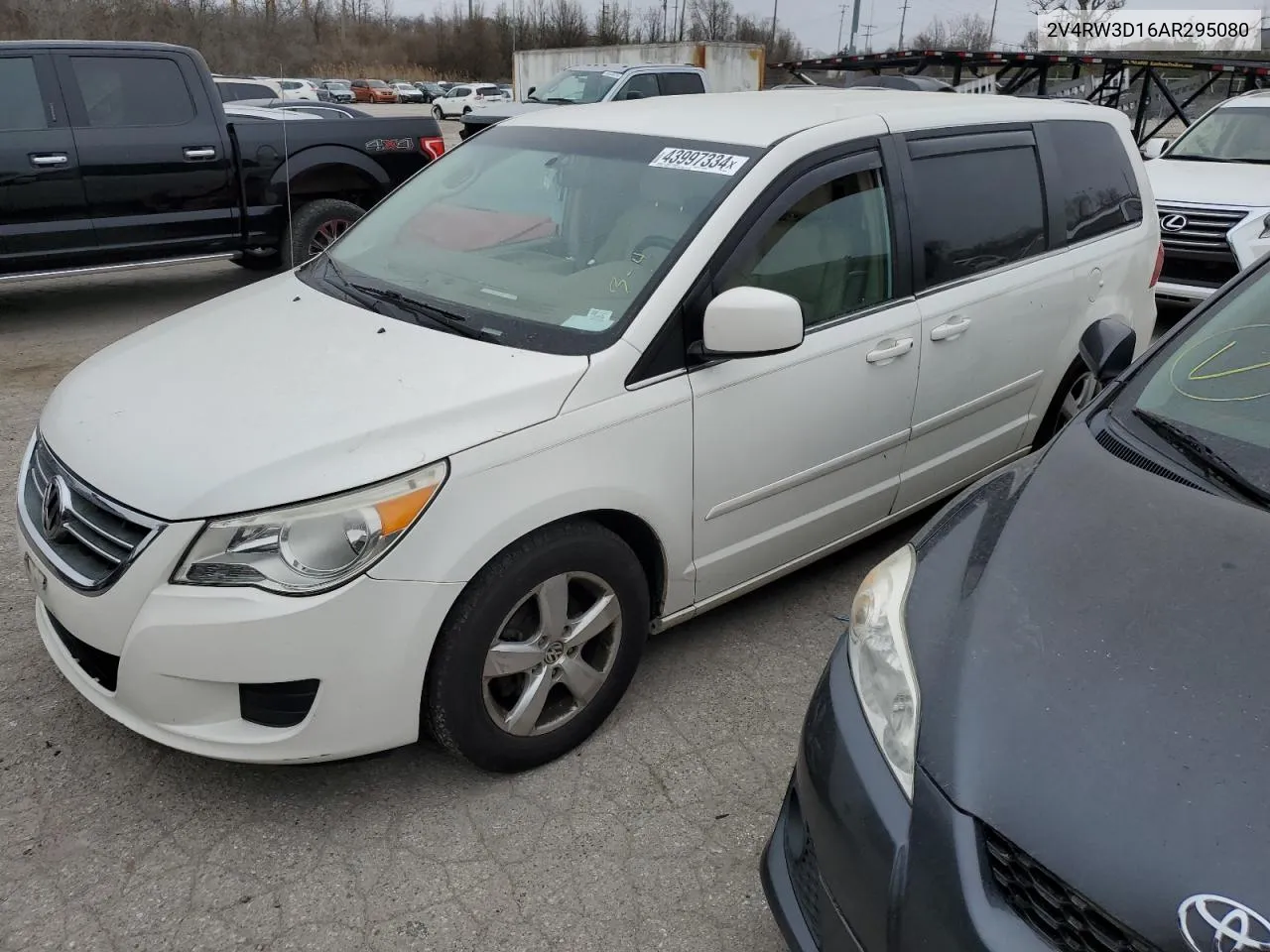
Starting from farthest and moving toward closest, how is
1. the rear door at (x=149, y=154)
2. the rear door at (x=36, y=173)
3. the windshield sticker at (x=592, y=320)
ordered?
1. the rear door at (x=149, y=154)
2. the rear door at (x=36, y=173)
3. the windshield sticker at (x=592, y=320)

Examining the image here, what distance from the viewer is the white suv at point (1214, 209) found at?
22.7 feet

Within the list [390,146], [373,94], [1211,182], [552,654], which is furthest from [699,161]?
[373,94]

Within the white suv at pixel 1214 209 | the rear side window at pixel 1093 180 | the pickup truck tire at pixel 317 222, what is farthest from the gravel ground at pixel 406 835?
the white suv at pixel 1214 209

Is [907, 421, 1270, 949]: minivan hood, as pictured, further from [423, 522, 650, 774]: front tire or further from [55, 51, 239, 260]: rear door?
[55, 51, 239, 260]: rear door

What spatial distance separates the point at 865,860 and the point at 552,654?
1.18 m

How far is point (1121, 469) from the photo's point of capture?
6.93ft

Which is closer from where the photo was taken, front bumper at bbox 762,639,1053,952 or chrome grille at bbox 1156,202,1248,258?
front bumper at bbox 762,639,1053,952

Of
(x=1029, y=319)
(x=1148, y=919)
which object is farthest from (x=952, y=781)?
(x=1029, y=319)

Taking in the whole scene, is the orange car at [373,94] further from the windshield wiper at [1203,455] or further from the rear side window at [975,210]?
the windshield wiper at [1203,455]

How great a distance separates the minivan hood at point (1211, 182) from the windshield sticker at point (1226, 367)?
16.7 ft

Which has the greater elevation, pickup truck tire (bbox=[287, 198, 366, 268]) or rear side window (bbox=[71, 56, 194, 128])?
rear side window (bbox=[71, 56, 194, 128])

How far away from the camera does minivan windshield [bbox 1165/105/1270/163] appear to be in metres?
8.18

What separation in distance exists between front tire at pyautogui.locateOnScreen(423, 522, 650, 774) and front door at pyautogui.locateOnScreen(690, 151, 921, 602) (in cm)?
34

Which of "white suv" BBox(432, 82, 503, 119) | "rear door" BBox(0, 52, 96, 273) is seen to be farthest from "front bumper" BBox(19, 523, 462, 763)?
"white suv" BBox(432, 82, 503, 119)
